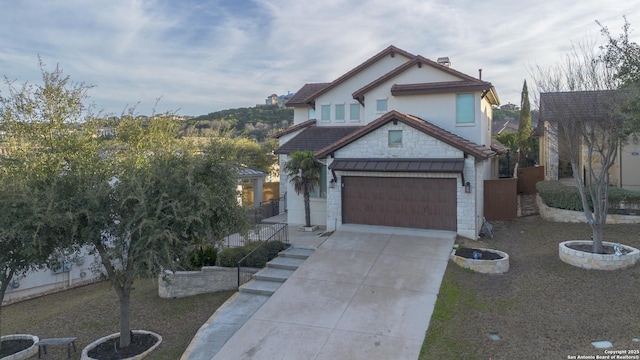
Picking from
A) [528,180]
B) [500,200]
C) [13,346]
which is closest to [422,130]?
[500,200]

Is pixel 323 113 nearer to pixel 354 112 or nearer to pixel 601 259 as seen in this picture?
pixel 354 112

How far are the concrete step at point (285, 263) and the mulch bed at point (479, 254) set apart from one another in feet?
17.3

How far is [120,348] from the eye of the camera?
939cm

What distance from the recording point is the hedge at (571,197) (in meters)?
15.2

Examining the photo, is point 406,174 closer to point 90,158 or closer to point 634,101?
point 634,101

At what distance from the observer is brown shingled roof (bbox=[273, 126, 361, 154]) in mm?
19516

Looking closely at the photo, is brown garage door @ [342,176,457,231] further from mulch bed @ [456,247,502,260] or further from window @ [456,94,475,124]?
window @ [456,94,475,124]

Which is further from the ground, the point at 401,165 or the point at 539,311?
the point at 401,165

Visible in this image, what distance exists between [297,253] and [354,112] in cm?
989

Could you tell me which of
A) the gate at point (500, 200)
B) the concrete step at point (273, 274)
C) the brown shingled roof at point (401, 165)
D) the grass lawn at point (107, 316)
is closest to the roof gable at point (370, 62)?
the brown shingled roof at point (401, 165)

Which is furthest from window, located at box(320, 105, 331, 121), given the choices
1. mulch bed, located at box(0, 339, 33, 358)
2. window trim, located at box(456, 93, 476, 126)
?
mulch bed, located at box(0, 339, 33, 358)

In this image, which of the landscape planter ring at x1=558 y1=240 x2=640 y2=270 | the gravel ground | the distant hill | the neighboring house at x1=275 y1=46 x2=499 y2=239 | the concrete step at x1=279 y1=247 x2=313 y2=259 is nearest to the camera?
the gravel ground

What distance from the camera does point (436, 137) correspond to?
14883mm

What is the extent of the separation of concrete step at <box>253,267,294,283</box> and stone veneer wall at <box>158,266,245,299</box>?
1.02 meters
